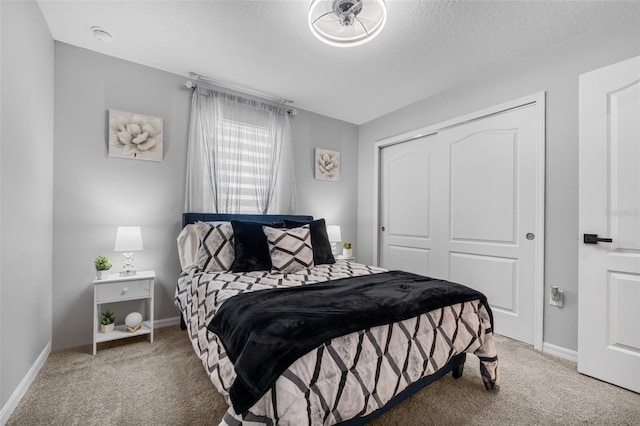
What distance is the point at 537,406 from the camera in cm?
170

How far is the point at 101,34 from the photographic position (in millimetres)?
2332

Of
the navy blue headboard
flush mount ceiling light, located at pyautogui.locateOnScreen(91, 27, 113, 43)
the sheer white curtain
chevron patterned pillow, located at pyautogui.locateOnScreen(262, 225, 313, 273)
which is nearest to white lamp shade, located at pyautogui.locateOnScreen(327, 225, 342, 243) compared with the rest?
the navy blue headboard

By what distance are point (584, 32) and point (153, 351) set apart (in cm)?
432

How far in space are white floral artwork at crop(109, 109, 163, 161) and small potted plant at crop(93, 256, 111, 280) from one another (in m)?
0.97

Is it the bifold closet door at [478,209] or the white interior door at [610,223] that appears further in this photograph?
the bifold closet door at [478,209]

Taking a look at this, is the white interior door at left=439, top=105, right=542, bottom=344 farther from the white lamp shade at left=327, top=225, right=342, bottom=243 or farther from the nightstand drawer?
the nightstand drawer

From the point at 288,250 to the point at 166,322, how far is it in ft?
5.21

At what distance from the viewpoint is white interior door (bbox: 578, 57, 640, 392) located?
1915 mm

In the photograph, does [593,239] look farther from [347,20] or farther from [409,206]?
[347,20]

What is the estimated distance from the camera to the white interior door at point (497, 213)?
104 inches

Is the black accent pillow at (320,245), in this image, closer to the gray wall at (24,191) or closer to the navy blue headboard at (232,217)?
the navy blue headboard at (232,217)

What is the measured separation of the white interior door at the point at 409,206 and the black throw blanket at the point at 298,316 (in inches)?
66.7

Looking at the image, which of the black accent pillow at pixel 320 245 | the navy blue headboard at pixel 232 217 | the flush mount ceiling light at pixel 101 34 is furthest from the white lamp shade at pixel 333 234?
the flush mount ceiling light at pixel 101 34

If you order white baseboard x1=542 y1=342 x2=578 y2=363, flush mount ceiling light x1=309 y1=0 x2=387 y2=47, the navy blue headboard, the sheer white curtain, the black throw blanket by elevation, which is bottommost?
white baseboard x1=542 y1=342 x2=578 y2=363
